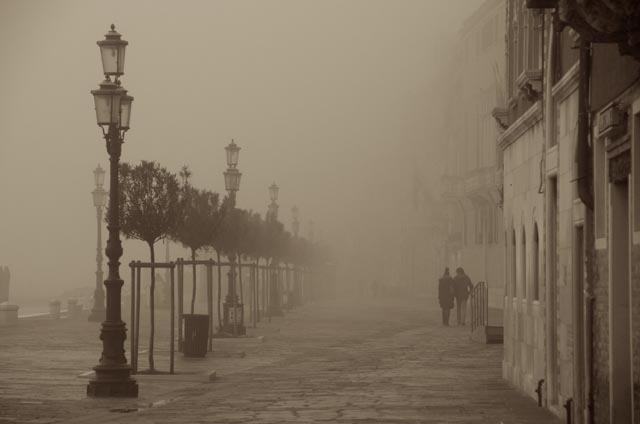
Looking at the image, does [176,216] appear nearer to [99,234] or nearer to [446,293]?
[446,293]

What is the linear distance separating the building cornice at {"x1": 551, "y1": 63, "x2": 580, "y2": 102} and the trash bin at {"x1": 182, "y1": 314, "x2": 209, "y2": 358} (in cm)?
1400

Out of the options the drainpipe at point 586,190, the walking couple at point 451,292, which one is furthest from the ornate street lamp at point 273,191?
the drainpipe at point 586,190

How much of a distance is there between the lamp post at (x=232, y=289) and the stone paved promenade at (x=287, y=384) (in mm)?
636

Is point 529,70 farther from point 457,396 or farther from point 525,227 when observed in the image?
point 457,396

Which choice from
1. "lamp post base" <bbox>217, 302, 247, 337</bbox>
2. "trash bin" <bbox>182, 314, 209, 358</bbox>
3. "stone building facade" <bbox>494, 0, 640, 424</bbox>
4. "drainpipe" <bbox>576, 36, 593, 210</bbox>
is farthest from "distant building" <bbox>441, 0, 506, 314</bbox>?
"drainpipe" <bbox>576, 36, 593, 210</bbox>

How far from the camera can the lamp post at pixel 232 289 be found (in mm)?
42594

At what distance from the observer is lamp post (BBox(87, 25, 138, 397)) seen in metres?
23.0

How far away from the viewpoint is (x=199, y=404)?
2134 cm

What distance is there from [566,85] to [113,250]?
825 cm

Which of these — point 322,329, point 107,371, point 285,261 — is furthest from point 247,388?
point 285,261

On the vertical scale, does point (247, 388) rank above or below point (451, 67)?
below

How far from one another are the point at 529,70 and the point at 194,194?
20771 mm

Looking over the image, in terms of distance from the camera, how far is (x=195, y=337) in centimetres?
3209

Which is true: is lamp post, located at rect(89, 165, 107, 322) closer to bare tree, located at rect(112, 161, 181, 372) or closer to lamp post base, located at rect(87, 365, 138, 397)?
bare tree, located at rect(112, 161, 181, 372)
